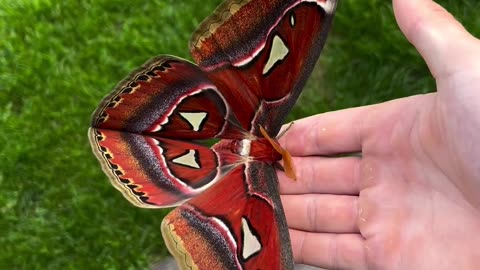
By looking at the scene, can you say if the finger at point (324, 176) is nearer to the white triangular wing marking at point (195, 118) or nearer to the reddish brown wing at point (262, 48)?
the reddish brown wing at point (262, 48)

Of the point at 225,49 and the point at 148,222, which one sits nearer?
A: the point at 225,49

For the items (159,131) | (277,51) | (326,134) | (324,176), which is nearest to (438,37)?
(277,51)

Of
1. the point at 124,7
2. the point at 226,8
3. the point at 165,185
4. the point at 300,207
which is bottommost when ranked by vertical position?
the point at 300,207

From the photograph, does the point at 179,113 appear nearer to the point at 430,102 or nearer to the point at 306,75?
the point at 306,75

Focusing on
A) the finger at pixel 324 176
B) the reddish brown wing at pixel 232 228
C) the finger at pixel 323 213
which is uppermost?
the reddish brown wing at pixel 232 228

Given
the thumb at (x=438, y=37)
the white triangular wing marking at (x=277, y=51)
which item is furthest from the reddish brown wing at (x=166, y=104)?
the thumb at (x=438, y=37)

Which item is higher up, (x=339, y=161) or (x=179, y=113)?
(x=179, y=113)

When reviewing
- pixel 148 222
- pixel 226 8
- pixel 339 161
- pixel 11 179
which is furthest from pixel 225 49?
pixel 11 179
